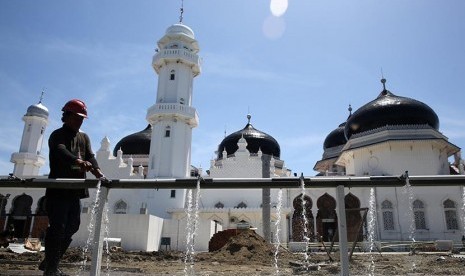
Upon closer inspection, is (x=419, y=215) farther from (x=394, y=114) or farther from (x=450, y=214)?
(x=394, y=114)

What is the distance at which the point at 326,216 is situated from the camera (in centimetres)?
2823

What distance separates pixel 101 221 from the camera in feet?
10.2

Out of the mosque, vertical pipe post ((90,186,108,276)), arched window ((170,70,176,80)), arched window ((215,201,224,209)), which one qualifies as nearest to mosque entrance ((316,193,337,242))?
the mosque

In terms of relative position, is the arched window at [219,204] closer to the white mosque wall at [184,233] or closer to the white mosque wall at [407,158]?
the white mosque wall at [184,233]

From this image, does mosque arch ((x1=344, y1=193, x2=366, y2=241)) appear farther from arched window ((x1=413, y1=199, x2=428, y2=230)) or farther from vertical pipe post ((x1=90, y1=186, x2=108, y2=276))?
vertical pipe post ((x1=90, y1=186, x2=108, y2=276))

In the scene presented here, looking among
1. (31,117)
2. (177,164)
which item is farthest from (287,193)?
(31,117)

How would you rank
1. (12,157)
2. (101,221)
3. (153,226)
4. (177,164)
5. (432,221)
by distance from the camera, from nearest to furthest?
(101,221), (153,226), (432,221), (177,164), (12,157)

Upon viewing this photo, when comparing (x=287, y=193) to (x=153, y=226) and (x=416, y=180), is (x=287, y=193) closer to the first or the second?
(x=153, y=226)

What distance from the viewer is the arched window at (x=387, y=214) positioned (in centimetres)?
2670

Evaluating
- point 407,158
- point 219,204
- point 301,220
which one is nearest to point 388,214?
point 407,158

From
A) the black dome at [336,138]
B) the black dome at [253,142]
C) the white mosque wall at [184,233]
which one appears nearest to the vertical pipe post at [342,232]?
the white mosque wall at [184,233]

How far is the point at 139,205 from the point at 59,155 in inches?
1017

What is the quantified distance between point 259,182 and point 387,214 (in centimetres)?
2663

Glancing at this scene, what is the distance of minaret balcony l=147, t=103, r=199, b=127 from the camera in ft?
95.2
